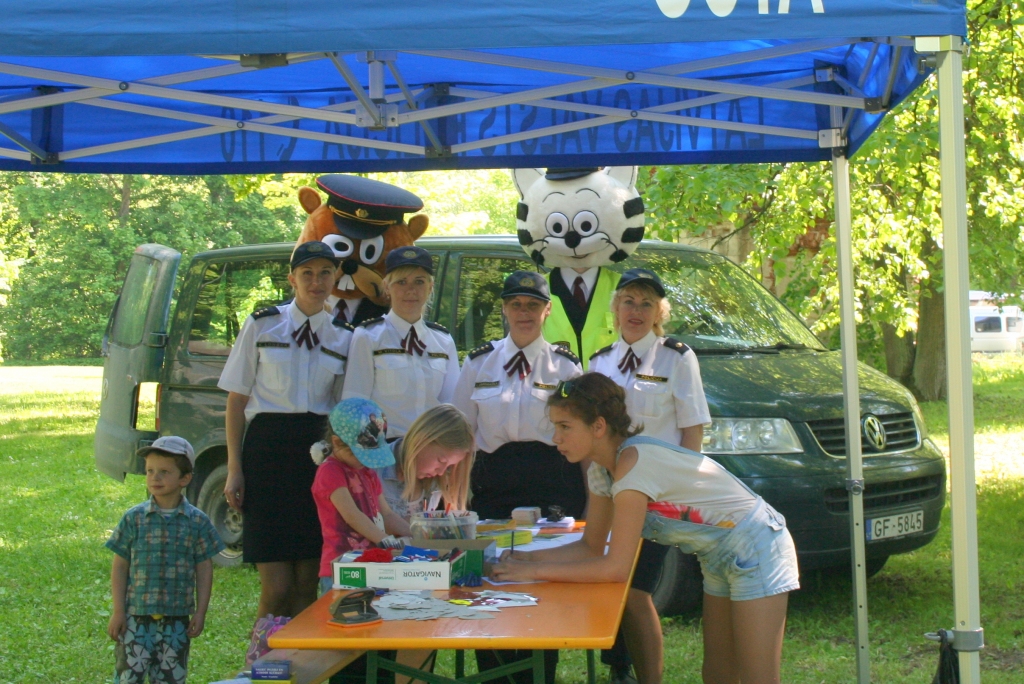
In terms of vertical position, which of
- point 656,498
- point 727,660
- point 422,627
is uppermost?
point 656,498

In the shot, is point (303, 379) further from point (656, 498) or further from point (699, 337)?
point (699, 337)

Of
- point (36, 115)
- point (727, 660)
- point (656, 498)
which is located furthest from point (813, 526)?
point (36, 115)

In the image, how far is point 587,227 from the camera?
17.2ft

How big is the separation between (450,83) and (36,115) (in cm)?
185

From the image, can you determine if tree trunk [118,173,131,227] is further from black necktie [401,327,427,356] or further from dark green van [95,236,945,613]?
black necktie [401,327,427,356]

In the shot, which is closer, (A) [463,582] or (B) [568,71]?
(A) [463,582]

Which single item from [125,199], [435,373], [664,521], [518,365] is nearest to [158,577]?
[435,373]

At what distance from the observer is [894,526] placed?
526cm

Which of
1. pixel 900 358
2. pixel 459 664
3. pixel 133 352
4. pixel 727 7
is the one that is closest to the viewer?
pixel 727 7

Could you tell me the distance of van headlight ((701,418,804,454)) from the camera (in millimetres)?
5109

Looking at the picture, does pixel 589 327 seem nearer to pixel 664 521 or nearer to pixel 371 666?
pixel 664 521

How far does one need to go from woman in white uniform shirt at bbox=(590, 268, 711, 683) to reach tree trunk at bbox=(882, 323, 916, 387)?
1172 centimetres

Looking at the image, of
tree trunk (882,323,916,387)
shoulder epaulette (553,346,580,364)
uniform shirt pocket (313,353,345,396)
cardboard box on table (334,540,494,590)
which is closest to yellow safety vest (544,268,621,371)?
shoulder epaulette (553,346,580,364)

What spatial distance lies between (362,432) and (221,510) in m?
3.34
